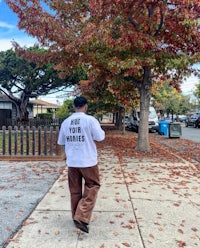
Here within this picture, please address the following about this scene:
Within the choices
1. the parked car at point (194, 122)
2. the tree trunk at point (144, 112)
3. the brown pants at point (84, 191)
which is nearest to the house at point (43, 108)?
the parked car at point (194, 122)

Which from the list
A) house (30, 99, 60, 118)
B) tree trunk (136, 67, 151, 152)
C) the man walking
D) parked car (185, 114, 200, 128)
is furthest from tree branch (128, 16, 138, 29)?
house (30, 99, 60, 118)

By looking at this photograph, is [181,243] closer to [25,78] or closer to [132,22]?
[132,22]

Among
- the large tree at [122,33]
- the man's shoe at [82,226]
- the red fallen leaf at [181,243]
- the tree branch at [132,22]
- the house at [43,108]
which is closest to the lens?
the red fallen leaf at [181,243]

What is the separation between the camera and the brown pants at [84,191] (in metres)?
3.72

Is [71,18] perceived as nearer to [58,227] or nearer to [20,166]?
[20,166]

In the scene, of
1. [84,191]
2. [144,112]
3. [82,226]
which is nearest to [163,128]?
[144,112]

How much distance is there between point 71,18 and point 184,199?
8432 millimetres

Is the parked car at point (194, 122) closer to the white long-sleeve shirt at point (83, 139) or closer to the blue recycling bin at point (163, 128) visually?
the blue recycling bin at point (163, 128)

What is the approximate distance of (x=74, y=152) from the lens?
3.78 m

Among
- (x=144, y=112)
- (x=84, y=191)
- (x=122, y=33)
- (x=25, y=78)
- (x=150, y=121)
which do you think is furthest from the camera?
(x=150, y=121)

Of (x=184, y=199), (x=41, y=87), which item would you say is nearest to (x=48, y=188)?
(x=184, y=199)

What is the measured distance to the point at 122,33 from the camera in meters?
9.29

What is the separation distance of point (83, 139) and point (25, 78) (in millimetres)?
20270

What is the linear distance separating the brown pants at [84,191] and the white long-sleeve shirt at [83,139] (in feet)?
0.37
